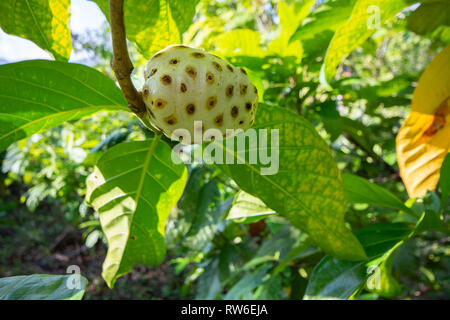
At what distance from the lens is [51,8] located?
491 mm

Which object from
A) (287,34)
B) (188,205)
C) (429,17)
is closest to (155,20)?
(287,34)

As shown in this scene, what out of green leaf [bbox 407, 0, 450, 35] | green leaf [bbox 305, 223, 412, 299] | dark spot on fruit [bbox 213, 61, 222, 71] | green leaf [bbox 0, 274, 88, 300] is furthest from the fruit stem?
green leaf [bbox 407, 0, 450, 35]

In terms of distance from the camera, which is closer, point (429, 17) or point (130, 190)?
point (130, 190)

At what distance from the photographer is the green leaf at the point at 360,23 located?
50 cm

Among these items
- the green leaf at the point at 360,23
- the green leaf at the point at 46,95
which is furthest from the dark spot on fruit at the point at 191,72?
the green leaf at the point at 360,23

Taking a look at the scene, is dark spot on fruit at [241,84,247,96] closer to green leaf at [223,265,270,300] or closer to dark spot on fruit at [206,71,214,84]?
dark spot on fruit at [206,71,214,84]

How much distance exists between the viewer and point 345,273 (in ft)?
2.09

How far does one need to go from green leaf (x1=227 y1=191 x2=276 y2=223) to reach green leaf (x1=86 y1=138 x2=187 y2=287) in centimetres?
18

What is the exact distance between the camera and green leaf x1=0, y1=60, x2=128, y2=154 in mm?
456

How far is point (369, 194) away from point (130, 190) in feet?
1.73

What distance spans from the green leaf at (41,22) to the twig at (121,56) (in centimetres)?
18

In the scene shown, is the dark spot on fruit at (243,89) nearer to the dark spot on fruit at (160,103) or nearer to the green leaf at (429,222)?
the dark spot on fruit at (160,103)

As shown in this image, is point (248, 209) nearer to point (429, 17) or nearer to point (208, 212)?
point (208, 212)

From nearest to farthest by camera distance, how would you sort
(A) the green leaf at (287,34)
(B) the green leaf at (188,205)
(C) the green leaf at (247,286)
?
1. (A) the green leaf at (287,34)
2. (C) the green leaf at (247,286)
3. (B) the green leaf at (188,205)
